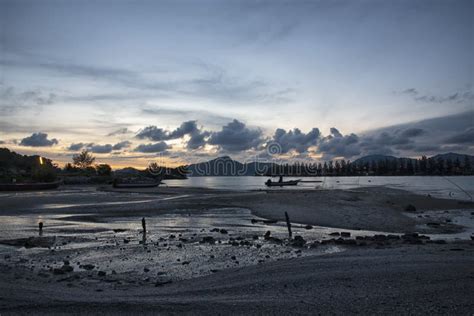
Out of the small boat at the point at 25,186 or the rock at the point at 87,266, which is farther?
the small boat at the point at 25,186

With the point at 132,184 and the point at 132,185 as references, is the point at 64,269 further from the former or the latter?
the point at 132,184

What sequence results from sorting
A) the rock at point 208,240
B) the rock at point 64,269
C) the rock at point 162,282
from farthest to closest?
the rock at point 208,240, the rock at point 64,269, the rock at point 162,282

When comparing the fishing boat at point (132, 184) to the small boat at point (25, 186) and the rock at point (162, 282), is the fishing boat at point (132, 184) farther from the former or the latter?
the rock at point (162, 282)

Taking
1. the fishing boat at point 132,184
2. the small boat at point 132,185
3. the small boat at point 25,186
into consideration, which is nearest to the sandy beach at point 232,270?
the small boat at point 25,186

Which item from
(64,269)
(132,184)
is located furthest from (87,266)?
(132,184)

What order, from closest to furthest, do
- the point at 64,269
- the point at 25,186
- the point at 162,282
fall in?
the point at 162,282, the point at 64,269, the point at 25,186

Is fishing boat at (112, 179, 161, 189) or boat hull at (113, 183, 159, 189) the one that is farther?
fishing boat at (112, 179, 161, 189)

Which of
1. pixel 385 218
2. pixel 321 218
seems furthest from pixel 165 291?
pixel 385 218

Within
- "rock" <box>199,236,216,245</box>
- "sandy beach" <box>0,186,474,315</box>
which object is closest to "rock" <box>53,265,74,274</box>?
"sandy beach" <box>0,186,474,315</box>

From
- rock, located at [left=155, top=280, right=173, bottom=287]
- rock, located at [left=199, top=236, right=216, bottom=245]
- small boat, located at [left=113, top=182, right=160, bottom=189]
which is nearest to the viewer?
rock, located at [left=155, top=280, right=173, bottom=287]

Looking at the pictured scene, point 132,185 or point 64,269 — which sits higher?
point 64,269

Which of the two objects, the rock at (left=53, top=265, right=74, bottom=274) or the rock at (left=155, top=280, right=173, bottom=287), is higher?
the rock at (left=53, top=265, right=74, bottom=274)

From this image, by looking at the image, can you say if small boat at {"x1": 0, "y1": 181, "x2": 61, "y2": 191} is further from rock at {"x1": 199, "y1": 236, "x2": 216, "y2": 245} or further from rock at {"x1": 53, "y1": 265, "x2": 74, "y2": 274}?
rock at {"x1": 53, "y1": 265, "x2": 74, "y2": 274}

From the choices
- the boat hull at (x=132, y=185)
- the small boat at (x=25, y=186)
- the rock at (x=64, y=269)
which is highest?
the small boat at (x=25, y=186)
